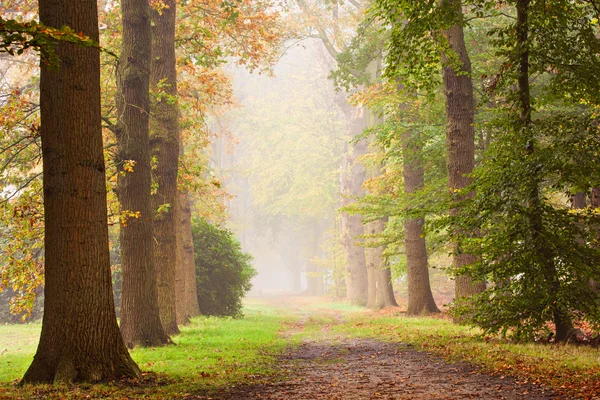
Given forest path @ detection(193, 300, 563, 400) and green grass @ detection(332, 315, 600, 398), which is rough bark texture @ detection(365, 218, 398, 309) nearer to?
green grass @ detection(332, 315, 600, 398)

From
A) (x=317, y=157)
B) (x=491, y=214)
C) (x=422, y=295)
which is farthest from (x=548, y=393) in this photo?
(x=317, y=157)

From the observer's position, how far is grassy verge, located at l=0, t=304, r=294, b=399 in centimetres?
665

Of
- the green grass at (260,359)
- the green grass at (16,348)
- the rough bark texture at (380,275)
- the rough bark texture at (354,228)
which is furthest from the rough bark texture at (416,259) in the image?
the rough bark texture at (354,228)

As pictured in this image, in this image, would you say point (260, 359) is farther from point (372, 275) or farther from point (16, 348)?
point (372, 275)

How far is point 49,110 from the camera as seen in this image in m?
7.33

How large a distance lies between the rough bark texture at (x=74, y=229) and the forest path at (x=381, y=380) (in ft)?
5.88

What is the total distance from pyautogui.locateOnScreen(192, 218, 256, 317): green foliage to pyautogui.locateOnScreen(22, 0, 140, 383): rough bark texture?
47.8 ft

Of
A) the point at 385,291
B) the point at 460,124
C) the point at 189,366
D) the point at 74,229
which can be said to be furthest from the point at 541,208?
the point at 385,291

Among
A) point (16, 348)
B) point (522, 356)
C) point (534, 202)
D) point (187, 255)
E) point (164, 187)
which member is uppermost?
point (164, 187)

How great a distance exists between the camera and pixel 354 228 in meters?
34.6

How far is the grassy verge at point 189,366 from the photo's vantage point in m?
6.65

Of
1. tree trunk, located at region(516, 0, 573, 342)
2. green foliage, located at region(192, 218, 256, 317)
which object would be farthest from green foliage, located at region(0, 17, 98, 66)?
green foliage, located at region(192, 218, 256, 317)

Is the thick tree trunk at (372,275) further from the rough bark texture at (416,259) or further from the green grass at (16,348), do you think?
the green grass at (16,348)

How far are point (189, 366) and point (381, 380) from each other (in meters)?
3.17
